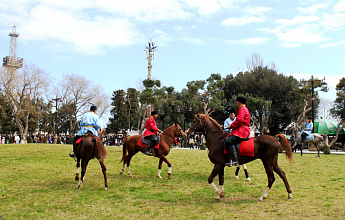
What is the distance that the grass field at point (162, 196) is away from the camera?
6.80 meters

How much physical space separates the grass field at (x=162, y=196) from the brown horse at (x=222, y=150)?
54cm

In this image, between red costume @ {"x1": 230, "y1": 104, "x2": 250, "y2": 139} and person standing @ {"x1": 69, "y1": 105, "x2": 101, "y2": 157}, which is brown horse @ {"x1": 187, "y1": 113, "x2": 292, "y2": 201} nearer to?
red costume @ {"x1": 230, "y1": 104, "x2": 250, "y2": 139}

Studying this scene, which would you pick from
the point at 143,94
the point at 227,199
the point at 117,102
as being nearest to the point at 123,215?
the point at 227,199

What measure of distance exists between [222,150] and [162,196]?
219cm

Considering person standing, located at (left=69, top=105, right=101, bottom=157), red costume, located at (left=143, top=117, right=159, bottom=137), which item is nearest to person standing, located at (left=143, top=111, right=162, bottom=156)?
red costume, located at (left=143, top=117, right=159, bottom=137)

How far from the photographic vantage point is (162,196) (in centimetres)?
866

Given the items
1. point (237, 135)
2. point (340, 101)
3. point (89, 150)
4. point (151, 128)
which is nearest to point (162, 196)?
point (237, 135)

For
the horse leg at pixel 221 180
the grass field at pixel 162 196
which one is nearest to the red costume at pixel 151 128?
the grass field at pixel 162 196

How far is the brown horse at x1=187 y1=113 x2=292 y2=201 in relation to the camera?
324 inches

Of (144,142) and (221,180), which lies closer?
(221,180)

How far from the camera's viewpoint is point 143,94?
1128 inches

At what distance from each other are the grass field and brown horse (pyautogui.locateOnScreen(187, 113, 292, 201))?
54cm

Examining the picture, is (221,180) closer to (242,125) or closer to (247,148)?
(247,148)

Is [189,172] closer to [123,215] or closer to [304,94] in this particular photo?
[123,215]
